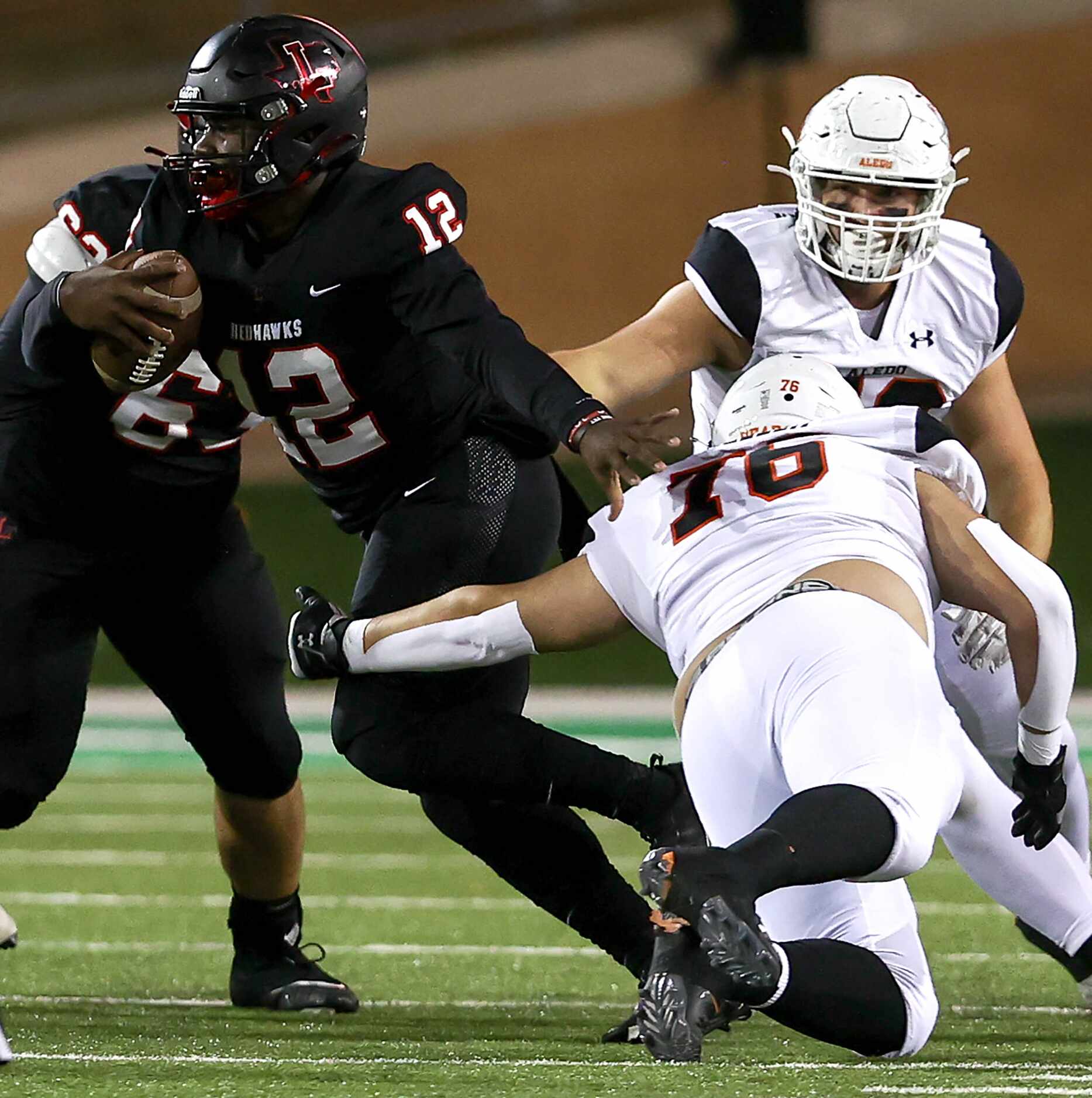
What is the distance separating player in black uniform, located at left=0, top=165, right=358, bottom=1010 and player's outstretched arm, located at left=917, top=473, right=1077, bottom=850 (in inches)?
45.9

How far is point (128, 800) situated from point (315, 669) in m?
4.06

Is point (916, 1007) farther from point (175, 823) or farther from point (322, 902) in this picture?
point (175, 823)

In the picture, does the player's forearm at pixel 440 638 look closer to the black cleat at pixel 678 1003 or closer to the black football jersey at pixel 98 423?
the black football jersey at pixel 98 423

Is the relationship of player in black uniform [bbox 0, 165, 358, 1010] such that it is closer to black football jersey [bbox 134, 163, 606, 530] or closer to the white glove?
black football jersey [bbox 134, 163, 606, 530]

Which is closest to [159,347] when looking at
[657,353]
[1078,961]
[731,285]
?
[657,353]

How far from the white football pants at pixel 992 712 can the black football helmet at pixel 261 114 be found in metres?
1.19

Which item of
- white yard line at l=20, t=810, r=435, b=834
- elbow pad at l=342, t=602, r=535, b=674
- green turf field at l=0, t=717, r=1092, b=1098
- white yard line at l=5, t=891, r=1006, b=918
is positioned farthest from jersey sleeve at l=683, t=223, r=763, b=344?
white yard line at l=20, t=810, r=435, b=834

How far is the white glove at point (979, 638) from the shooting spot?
3141mm

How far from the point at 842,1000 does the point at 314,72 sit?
1.56m

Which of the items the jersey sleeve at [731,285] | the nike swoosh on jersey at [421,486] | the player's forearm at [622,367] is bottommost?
the nike swoosh on jersey at [421,486]

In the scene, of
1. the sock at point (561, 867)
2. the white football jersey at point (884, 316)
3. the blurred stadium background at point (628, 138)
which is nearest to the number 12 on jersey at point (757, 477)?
the white football jersey at point (884, 316)

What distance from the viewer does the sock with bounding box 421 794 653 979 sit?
319cm

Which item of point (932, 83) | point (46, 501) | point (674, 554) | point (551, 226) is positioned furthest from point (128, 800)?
point (932, 83)

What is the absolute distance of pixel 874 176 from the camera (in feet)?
10.6
